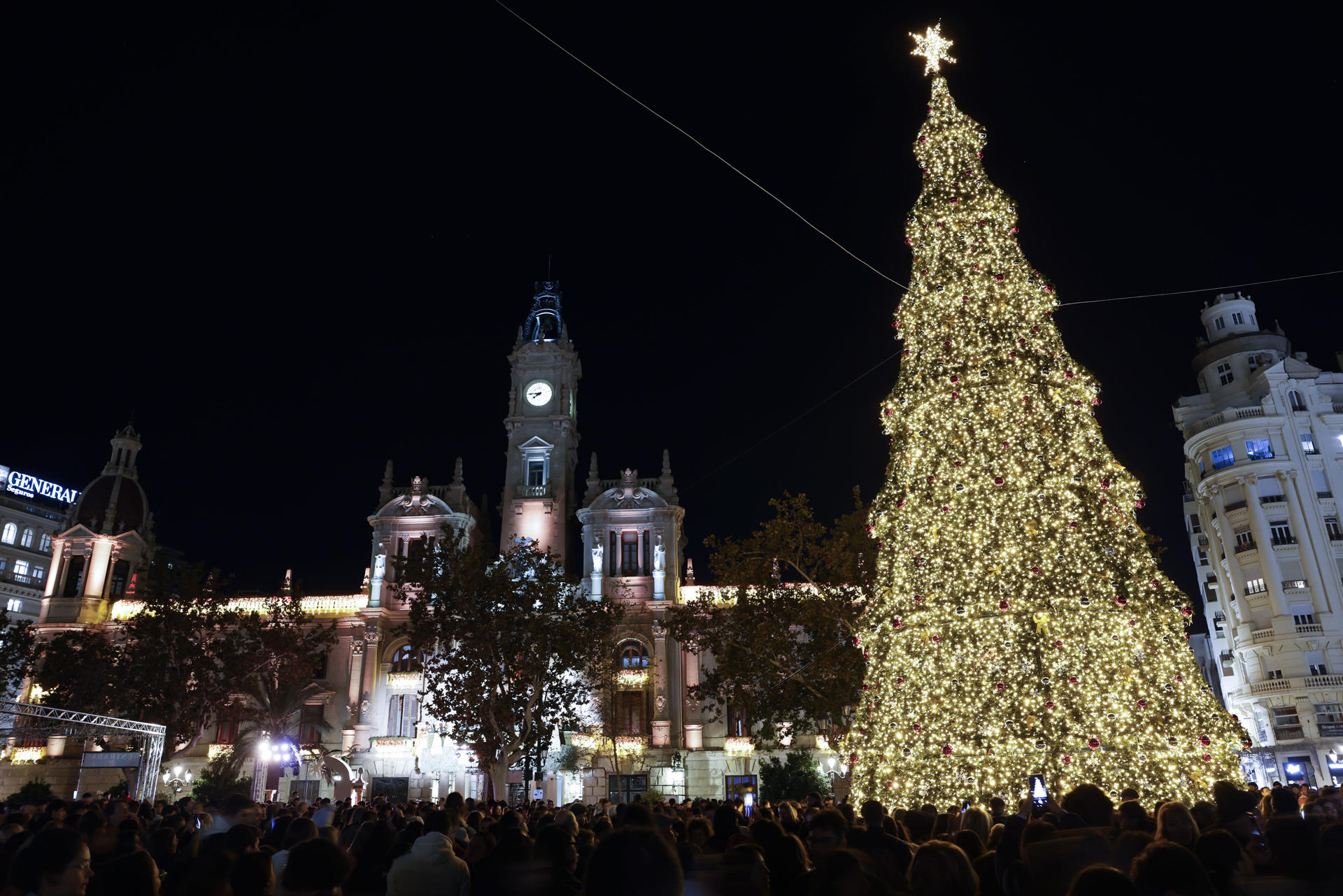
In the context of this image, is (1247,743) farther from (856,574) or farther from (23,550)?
(23,550)

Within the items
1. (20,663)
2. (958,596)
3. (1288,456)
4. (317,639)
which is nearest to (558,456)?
(317,639)

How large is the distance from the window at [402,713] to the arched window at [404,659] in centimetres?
121

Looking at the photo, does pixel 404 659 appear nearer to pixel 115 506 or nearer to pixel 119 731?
pixel 119 731

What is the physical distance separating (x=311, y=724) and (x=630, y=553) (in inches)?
674

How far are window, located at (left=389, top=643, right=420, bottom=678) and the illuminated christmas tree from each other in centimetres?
3136

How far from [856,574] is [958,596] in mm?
14356

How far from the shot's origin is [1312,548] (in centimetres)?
4078

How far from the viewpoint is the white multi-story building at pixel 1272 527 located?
38.1m

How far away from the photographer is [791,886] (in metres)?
5.86

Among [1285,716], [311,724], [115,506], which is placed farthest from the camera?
[115,506]

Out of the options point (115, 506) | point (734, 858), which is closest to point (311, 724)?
point (115, 506)

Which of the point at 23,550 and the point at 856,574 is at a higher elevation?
the point at 23,550

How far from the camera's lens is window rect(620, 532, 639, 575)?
43.0m

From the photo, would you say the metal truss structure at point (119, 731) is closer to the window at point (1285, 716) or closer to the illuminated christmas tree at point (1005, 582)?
the illuminated christmas tree at point (1005, 582)
